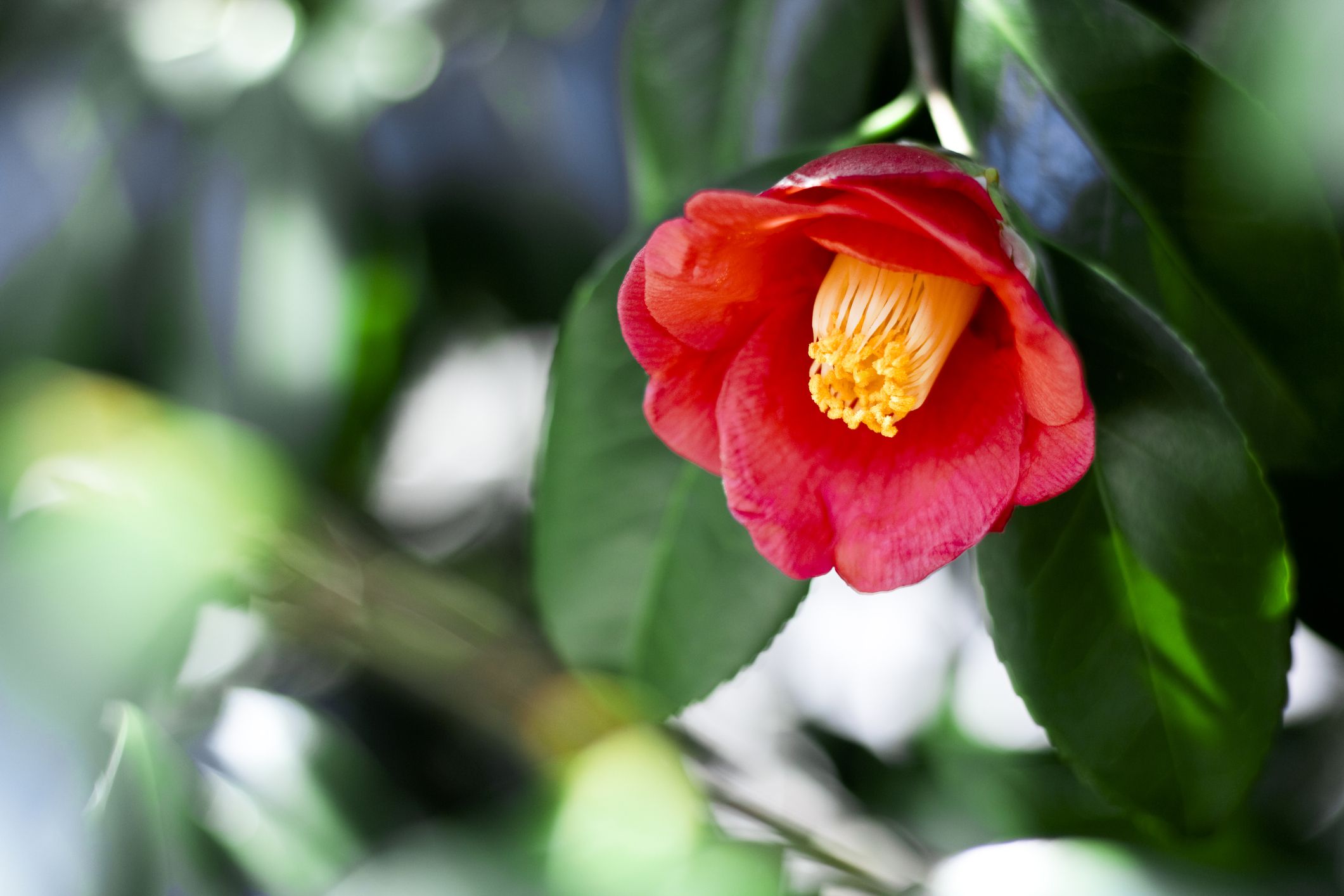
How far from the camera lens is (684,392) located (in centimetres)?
47

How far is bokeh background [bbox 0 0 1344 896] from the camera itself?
2.27 feet

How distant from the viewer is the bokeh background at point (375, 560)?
2.27 feet

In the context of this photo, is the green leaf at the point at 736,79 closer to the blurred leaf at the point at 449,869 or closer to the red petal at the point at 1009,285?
the red petal at the point at 1009,285

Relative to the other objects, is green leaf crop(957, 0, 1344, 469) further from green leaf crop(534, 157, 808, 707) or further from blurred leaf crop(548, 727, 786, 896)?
blurred leaf crop(548, 727, 786, 896)

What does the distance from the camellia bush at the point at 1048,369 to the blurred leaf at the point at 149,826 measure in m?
0.40

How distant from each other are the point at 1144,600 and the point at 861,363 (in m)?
0.19

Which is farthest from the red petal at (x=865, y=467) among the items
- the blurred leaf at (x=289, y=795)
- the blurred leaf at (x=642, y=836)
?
the blurred leaf at (x=289, y=795)

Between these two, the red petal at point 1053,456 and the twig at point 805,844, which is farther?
the twig at point 805,844

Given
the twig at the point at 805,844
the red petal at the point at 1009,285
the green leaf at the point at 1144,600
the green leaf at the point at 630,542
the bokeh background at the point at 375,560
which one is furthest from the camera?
the twig at the point at 805,844

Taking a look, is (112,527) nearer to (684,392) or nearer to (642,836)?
(642,836)

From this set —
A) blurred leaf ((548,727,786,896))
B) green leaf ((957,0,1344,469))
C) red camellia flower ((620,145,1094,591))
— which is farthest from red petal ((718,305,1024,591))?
blurred leaf ((548,727,786,896))

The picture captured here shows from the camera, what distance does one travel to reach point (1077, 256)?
47cm

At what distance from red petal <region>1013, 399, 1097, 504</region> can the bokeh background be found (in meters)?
0.24

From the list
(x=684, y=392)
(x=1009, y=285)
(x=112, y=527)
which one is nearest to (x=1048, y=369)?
(x=1009, y=285)
